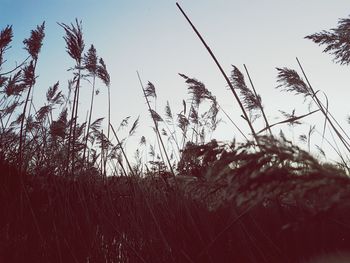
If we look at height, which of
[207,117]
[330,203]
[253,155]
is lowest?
[330,203]

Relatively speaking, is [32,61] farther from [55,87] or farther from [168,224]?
[168,224]

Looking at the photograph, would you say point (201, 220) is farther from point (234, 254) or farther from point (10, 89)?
point (10, 89)

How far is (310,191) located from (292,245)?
4.56 feet

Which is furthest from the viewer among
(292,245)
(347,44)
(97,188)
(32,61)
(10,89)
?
(10,89)

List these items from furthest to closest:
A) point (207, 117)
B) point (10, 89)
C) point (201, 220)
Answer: point (207, 117) → point (10, 89) → point (201, 220)

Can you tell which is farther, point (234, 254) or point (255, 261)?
point (234, 254)

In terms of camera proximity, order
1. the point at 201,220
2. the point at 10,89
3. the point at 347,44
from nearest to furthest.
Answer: the point at 201,220 < the point at 347,44 < the point at 10,89

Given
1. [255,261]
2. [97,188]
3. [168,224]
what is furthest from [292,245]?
[97,188]

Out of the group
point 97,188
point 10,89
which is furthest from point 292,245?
point 10,89

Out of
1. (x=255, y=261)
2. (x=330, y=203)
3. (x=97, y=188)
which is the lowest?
(x=255, y=261)

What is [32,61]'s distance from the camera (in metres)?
4.33

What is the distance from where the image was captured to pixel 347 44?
290 cm

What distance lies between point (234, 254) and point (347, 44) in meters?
2.12

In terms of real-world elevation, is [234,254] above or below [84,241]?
below
